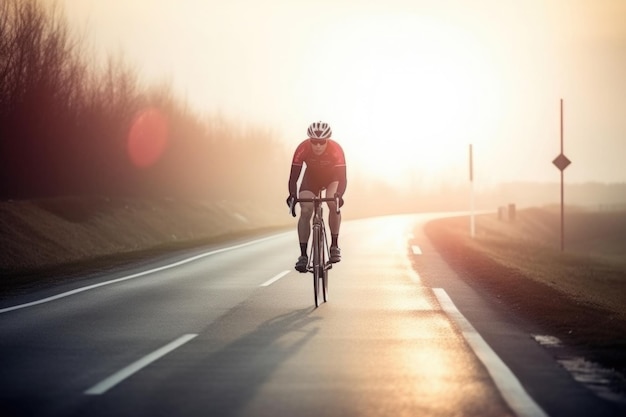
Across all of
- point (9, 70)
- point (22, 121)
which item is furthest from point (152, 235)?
point (9, 70)

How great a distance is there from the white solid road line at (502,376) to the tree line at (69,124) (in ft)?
64.8

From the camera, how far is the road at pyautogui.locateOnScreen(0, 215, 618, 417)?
18.1 ft

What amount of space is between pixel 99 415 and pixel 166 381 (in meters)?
1.06

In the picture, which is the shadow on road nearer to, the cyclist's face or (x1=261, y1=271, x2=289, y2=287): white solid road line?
the cyclist's face

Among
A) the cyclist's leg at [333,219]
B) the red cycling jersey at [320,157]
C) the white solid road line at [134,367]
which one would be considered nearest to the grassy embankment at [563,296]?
the cyclist's leg at [333,219]

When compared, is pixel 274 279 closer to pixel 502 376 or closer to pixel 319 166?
pixel 319 166

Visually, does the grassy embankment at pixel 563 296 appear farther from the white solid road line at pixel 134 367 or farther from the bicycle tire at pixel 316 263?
the white solid road line at pixel 134 367

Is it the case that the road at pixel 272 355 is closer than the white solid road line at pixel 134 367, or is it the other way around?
the road at pixel 272 355

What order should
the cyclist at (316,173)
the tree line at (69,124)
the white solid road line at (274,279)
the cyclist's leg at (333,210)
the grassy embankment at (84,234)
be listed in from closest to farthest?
the cyclist at (316,173) → the cyclist's leg at (333,210) → the white solid road line at (274,279) → the grassy embankment at (84,234) → the tree line at (69,124)

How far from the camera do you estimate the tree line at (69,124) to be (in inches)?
1003

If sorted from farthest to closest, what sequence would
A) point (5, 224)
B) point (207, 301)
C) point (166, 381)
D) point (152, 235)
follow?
point (152, 235) < point (5, 224) < point (207, 301) < point (166, 381)

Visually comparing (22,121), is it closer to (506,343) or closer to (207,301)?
(207,301)

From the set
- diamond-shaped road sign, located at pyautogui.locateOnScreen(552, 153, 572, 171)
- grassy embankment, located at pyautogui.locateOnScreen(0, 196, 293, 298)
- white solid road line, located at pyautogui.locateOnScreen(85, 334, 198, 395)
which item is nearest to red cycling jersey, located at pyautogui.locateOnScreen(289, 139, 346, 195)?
white solid road line, located at pyautogui.locateOnScreen(85, 334, 198, 395)

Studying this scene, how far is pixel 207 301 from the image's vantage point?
11602 mm
